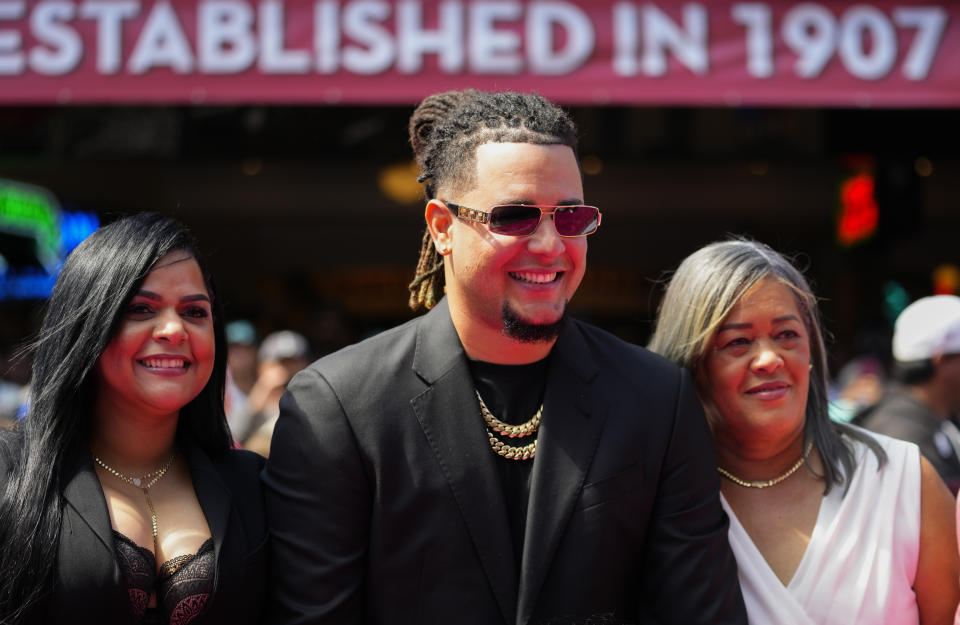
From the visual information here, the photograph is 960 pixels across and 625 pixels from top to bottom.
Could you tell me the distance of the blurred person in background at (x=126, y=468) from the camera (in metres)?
2.23

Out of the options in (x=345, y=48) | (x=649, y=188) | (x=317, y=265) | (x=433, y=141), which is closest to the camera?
(x=433, y=141)

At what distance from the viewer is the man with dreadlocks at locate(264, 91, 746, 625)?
2385 mm

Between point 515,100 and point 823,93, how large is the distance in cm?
380

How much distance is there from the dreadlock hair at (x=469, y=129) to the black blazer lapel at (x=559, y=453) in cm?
52

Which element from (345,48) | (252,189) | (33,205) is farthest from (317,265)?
(345,48)

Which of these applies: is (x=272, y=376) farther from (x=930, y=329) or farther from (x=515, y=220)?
(x=515, y=220)

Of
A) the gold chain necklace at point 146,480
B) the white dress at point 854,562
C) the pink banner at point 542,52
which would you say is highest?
the pink banner at point 542,52

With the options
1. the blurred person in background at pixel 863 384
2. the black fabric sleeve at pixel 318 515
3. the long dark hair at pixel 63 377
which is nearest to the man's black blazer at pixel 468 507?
the black fabric sleeve at pixel 318 515

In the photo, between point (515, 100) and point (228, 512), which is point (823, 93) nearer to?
point (515, 100)

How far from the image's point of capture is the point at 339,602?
235 cm

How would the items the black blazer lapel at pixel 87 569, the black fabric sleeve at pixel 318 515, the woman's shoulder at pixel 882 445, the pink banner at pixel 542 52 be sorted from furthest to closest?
1. the pink banner at pixel 542 52
2. the woman's shoulder at pixel 882 445
3. the black fabric sleeve at pixel 318 515
4. the black blazer lapel at pixel 87 569

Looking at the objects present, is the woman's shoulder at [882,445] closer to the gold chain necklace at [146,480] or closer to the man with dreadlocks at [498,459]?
the man with dreadlocks at [498,459]

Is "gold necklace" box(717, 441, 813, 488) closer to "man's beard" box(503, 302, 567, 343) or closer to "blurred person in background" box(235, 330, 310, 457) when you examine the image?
"man's beard" box(503, 302, 567, 343)

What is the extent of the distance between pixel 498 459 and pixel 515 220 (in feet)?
2.03
